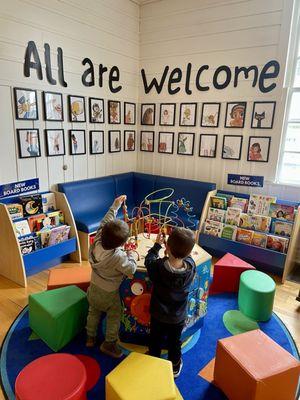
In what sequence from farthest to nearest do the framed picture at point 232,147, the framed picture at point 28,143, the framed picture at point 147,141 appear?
the framed picture at point 147,141, the framed picture at point 232,147, the framed picture at point 28,143

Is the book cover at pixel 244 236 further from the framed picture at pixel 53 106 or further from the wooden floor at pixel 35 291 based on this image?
the framed picture at pixel 53 106

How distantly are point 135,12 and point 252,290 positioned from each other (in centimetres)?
418

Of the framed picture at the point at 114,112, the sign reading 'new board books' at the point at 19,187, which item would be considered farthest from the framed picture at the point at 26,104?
the framed picture at the point at 114,112

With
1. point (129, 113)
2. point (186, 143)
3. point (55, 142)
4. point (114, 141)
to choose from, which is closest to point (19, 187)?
point (55, 142)

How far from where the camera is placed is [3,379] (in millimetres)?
1990

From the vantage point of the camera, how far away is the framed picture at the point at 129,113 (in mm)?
4578

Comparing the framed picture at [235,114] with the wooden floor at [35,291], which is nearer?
the wooden floor at [35,291]

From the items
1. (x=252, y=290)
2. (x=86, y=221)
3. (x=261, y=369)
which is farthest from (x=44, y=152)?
(x=261, y=369)

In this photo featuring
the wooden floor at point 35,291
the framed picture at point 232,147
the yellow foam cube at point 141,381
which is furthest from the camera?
the framed picture at point 232,147

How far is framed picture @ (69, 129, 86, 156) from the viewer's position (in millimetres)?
3836

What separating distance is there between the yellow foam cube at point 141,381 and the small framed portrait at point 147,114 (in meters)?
3.64

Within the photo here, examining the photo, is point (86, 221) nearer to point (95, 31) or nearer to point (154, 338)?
point (154, 338)

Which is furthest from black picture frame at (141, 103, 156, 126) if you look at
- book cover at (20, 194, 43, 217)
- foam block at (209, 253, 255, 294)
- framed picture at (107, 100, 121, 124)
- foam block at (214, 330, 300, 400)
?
foam block at (214, 330, 300, 400)

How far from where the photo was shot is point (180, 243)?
176 centimetres
